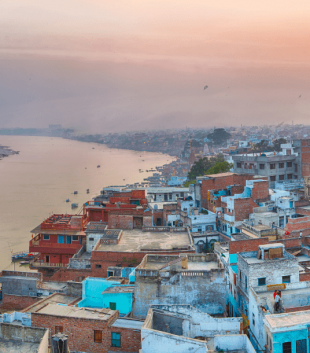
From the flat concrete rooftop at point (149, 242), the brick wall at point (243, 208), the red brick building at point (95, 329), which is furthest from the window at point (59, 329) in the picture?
the brick wall at point (243, 208)

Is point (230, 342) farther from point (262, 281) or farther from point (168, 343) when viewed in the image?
point (262, 281)

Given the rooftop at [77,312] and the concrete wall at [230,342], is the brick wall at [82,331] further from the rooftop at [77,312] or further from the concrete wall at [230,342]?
the concrete wall at [230,342]

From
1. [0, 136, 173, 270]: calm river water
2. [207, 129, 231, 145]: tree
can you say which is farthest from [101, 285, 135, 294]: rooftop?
[207, 129, 231, 145]: tree

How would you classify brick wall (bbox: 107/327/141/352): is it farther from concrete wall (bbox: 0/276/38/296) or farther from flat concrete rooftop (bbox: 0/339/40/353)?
concrete wall (bbox: 0/276/38/296)

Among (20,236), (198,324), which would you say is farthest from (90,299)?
(20,236)

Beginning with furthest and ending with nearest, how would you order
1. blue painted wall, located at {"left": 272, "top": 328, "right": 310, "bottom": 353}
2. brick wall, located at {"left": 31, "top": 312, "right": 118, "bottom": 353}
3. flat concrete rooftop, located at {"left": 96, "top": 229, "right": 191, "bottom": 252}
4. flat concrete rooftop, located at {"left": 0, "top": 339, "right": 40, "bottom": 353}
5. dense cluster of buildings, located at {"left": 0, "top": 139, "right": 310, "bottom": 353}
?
flat concrete rooftop, located at {"left": 96, "top": 229, "right": 191, "bottom": 252}
brick wall, located at {"left": 31, "top": 312, "right": 118, "bottom": 353}
dense cluster of buildings, located at {"left": 0, "top": 139, "right": 310, "bottom": 353}
blue painted wall, located at {"left": 272, "top": 328, "right": 310, "bottom": 353}
flat concrete rooftop, located at {"left": 0, "top": 339, "right": 40, "bottom": 353}
